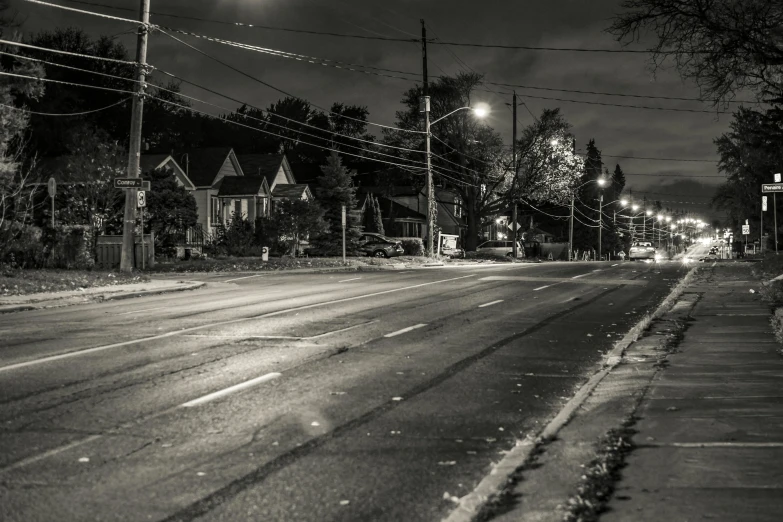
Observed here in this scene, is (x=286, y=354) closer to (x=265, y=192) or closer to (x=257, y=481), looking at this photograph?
(x=257, y=481)

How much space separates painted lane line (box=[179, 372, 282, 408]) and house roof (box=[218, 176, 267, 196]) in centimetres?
5349

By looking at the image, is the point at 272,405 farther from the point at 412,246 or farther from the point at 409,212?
the point at 409,212

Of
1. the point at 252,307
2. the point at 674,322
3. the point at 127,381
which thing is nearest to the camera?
the point at 127,381

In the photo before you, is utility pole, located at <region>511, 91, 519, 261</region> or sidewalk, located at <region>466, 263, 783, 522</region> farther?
utility pole, located at <region>511, 91, 519, 261</region>

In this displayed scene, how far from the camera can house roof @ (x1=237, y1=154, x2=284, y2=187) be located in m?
67.2

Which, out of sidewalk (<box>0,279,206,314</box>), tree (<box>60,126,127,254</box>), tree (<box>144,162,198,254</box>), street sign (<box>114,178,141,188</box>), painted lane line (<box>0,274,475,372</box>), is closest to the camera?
painted lane line (<box>0,274,475,372</box>)

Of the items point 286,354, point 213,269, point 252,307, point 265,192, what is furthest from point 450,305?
point 265,192

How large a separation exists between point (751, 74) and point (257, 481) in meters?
16.1

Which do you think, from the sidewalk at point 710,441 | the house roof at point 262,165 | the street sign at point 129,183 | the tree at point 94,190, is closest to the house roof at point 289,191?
the house roof at point 262,165

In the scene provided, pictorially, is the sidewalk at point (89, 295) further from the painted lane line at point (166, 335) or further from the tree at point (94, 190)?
the tree at point (94, 190)

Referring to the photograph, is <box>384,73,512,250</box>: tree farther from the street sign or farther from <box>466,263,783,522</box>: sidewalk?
<box>466,263,783,522</box>: sidewalk

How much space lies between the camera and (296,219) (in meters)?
45.4

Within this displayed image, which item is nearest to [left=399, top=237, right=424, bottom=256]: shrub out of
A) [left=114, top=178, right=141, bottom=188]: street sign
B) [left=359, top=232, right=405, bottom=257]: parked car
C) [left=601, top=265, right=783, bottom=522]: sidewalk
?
[left=359, top=232, right=405, bottom=257]: parked car

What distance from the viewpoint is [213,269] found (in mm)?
35156
